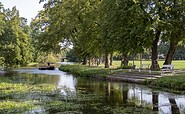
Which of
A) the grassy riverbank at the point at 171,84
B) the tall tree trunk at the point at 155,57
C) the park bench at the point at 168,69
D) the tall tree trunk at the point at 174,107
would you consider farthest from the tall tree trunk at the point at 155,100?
the tall tree trunk at the point at 155,57

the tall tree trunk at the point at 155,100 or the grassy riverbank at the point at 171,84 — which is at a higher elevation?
the grassy riverbank at the point at 171,84

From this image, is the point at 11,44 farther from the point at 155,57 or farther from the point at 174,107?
the point at 174,107

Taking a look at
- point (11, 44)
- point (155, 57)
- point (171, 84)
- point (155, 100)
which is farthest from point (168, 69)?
point (11, 44)

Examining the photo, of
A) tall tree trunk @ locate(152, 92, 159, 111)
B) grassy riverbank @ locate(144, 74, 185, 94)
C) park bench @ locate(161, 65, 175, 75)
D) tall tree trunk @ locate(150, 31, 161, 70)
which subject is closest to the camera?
tall tree trunk @ locate(152, 92, 159, 111)

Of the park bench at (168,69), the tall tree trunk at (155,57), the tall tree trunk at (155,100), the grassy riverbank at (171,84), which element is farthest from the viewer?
the tall tree trunk at (155,57)

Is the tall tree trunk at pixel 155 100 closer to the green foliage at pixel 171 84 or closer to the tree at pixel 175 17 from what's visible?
the green foliage at pixel 171 84

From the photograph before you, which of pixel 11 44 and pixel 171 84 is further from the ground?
pixel 11 44

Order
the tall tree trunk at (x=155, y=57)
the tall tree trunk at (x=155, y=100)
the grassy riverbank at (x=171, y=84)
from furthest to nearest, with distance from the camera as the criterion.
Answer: the tall tree trunk at (x=155, y=57)
the grassy riverbank at (x=171, y=84)
the tall tree trunk at (x=155, y=100)

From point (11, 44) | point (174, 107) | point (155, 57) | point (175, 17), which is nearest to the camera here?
point (174, 107)

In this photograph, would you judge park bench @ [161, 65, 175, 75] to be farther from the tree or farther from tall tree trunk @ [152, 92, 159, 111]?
tall tree trunk @ [152, 92, 159, 111]

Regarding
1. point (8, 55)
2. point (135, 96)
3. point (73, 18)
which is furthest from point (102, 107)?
point (8, 55)

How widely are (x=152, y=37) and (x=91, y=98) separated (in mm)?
16753

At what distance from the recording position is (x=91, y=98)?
2217 cm

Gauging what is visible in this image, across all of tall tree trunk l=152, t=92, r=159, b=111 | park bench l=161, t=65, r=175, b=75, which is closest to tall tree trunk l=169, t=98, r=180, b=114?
tall tree trunk l=152, t=92, r=159, b=111
